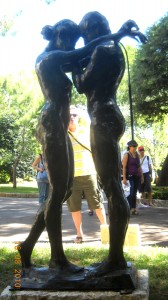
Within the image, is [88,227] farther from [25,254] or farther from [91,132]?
[91,132]

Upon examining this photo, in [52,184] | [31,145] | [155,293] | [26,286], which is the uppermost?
[31,145]

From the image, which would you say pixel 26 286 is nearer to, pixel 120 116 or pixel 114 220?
pixel 114 220

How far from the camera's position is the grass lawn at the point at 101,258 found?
14.3 ft

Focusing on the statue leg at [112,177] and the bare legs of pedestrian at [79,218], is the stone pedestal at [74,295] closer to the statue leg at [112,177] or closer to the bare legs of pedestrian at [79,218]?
the statue leg at [112,177]

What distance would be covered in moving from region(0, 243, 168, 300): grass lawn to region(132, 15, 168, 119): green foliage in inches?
527

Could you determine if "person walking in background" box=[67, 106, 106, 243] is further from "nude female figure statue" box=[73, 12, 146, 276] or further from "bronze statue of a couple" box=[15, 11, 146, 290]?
"nude female figure statue" box=[73, 12, 146, 276]

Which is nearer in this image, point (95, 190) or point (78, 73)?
point (78, 73)

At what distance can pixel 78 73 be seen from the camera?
3.70m

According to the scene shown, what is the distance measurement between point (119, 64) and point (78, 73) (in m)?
0.38

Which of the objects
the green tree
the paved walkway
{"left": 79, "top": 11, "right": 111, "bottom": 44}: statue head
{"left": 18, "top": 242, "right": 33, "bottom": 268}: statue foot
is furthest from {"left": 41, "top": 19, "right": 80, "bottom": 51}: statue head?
the green tree

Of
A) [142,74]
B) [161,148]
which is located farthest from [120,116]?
[161,148]

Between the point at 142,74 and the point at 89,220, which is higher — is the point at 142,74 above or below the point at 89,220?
above

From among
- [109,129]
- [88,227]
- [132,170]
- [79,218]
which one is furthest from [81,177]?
[132,170]

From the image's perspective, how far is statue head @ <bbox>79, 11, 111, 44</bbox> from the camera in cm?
372
